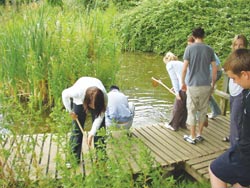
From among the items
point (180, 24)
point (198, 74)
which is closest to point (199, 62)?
point (198, 74)

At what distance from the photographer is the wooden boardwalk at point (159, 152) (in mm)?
3461

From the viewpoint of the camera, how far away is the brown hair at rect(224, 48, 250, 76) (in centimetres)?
229

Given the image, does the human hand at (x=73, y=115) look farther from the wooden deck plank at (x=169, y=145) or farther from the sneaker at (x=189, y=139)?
the sneaker at (x=189, y=139)

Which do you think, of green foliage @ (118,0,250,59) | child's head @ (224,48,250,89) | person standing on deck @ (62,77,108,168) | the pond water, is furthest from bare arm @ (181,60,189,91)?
green foliage @ (118,0,250,59)

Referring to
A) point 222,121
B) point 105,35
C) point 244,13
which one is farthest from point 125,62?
point 222,121

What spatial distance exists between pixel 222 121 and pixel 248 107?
118 inches

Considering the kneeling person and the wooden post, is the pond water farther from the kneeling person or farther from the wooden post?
the kneeling person

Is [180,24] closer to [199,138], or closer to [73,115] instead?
[199,138]

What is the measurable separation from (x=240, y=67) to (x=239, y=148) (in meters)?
0.56

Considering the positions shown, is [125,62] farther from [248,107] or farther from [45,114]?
[248,107]

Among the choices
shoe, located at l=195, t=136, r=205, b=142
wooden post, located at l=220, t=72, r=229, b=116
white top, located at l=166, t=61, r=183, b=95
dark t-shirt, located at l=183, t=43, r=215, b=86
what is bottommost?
shoe, located at l=195, t=136, r=205, b=142

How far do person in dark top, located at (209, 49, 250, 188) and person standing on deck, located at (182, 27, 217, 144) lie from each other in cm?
164

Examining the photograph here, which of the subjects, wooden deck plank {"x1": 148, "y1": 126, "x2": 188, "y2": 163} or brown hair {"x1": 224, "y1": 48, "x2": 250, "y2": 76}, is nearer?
brown hair {"x1": 224, "y1": 48, "x2": 250, "y2": 76}

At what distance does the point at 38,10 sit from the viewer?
6.35 metres
